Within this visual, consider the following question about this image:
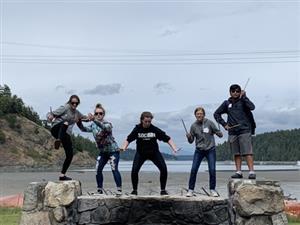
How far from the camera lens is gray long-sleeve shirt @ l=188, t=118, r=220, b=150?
11.1 metres

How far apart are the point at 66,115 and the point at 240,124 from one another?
→ 3.02 metres

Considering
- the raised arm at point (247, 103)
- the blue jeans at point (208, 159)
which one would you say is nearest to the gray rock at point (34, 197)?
the blue jeans at point (208, 159)

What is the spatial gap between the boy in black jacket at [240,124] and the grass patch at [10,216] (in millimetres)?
4353

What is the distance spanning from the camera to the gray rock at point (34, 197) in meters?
10.1

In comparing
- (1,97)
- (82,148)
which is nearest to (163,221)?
(1,97)

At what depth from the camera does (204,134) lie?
11109mm

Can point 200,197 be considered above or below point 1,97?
below

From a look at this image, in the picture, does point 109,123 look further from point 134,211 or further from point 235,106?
point 235,106

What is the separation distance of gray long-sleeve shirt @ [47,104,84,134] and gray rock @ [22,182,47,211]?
1.22m

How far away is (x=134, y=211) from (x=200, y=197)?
3.95 ft

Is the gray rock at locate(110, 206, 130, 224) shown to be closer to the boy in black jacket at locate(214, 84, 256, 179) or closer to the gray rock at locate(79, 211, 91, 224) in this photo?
the gray rock at locate(79, 211, 91, 224)

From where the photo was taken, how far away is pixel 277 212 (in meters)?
9.52

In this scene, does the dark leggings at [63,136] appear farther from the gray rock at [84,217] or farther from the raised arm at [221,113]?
the raised arm at [221,113]

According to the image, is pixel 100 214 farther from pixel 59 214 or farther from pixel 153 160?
pixel 153 160
